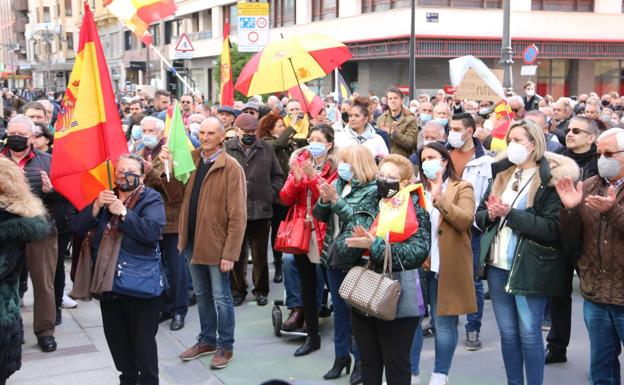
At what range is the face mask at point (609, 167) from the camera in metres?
4.48

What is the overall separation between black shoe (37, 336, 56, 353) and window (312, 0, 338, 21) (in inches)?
1143

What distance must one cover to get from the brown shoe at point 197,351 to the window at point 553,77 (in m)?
28.9

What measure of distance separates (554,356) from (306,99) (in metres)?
4.92

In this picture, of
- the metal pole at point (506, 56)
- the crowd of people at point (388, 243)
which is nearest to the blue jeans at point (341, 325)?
the crowd of people at point (388, 243)

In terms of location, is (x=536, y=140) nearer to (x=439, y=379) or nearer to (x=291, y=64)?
(x=439, y=379)

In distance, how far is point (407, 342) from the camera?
4539 mm

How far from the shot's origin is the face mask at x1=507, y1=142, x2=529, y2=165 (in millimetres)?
4871

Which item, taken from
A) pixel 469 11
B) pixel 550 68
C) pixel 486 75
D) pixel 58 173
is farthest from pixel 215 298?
pixel 550 68

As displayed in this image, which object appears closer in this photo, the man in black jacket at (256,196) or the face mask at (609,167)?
the face mask at (609,167)

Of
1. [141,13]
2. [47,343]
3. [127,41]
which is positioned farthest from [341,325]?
[127,41]

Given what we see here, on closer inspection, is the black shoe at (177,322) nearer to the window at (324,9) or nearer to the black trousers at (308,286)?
the black trousers at (308,286)

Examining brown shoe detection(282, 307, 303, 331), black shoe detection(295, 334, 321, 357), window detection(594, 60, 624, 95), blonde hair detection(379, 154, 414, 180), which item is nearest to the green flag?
brown shoe detection(282, 307, 303, 331)

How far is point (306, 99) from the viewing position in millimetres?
9680

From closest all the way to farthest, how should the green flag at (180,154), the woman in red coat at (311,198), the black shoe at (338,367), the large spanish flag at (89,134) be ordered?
the large spanish flag at (89,134), the black shoe at (338,367), the woman in red coat at (311,198), the green flag at (180,154)
